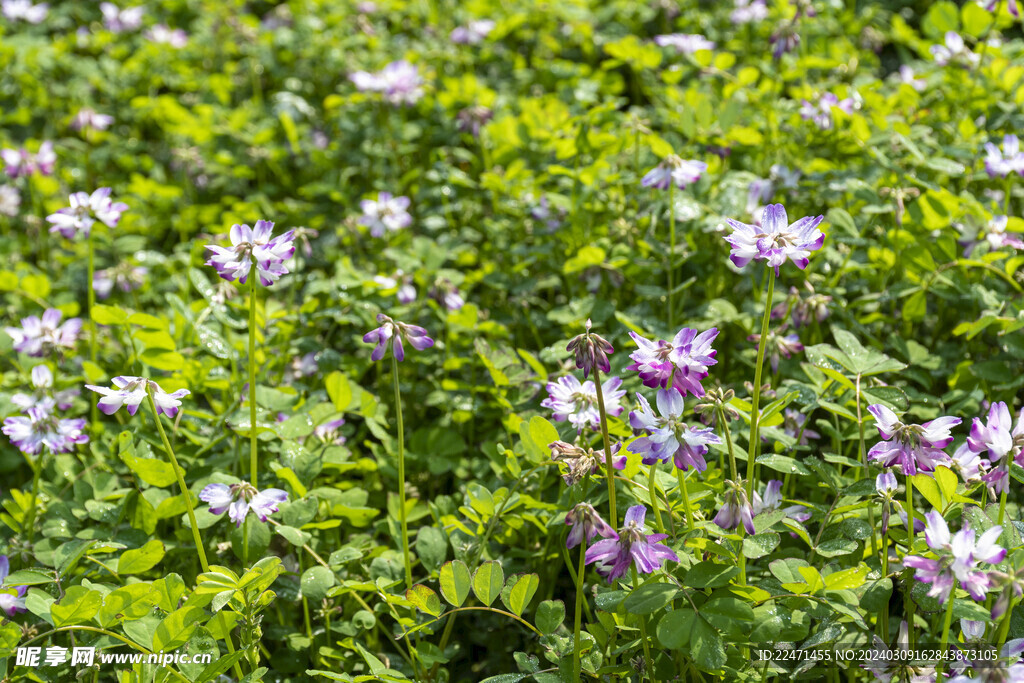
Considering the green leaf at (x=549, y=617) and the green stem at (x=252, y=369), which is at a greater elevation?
the green stem at (x=252, y=369)

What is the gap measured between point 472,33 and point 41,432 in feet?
10.6

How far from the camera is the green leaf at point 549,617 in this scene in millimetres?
1968

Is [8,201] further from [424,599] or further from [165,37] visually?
[424,599]

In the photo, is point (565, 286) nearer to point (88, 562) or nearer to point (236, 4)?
point (88, 562)

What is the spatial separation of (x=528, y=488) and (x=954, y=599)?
108cm

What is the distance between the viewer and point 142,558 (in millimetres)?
2193

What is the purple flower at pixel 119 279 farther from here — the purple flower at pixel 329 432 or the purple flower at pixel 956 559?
the purple flower at pixel 956 559

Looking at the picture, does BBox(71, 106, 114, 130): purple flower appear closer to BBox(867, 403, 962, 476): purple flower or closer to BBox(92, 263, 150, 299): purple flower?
BBox(92, 263, 150, 299): purple flower

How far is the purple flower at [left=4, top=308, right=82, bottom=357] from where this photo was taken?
115 inches

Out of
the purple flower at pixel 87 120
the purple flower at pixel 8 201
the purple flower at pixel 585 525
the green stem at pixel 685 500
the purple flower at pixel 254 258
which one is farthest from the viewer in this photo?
the purple flower at pixel 87 120

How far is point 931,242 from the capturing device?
283cm

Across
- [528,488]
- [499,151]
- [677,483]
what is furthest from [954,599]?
[499,151]

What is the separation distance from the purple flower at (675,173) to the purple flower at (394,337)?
3.49ft

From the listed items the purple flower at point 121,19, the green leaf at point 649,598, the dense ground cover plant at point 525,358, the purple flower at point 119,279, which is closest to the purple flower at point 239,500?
the dense ground cover plant at point 525,358
